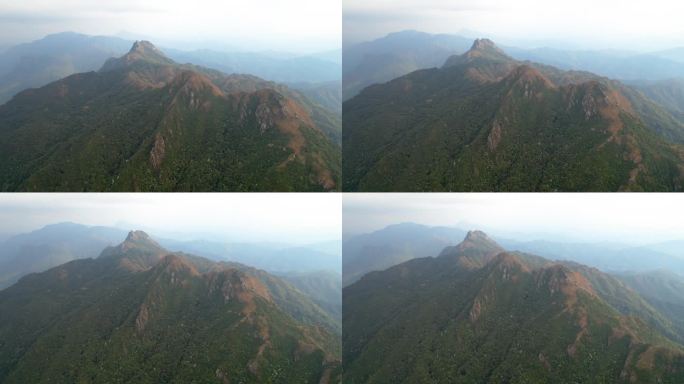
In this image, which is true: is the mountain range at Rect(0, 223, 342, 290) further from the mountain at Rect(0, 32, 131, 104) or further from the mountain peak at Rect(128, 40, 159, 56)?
the mountain peak at Rect(128, 40, 159, 56)

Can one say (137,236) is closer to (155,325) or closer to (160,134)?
(155,325)

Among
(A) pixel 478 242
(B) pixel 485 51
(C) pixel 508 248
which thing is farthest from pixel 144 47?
(C) pixel 508 248

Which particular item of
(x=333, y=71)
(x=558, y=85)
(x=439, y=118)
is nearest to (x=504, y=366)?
(x=439, y=118)

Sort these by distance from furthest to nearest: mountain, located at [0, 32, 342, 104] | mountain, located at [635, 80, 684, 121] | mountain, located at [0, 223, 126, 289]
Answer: mountain, located at [635, 80, 684, 121] → mountain, located at [0, 32, 342, 104] → mountain, located at [0, 223, 126, 289]

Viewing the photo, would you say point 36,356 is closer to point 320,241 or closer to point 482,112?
point 320,241

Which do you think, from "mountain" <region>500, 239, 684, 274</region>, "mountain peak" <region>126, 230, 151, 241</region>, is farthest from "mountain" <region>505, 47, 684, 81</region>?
"mountain peak" <region>126, 230, 151, 241</region>

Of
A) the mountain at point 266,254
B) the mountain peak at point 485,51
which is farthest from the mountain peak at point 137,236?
the mountain peak at point 485,51
